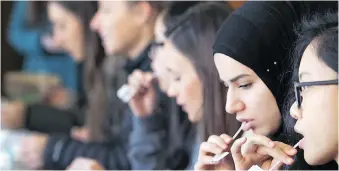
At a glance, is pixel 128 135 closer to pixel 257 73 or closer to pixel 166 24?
pixel 166 24

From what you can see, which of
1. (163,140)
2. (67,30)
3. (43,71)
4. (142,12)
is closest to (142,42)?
(142,12)

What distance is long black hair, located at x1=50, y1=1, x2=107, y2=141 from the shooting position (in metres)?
0.92

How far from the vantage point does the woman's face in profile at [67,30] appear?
0.96 meters

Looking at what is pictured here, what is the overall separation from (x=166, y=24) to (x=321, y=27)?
25 cm

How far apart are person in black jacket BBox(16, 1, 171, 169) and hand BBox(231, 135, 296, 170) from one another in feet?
0.82

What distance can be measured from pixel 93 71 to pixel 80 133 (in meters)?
0.11

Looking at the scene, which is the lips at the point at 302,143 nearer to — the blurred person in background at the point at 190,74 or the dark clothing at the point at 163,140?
the blurred person in background at the point at 190,74

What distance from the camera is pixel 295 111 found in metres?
0.50

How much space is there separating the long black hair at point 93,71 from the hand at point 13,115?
6.8 inches

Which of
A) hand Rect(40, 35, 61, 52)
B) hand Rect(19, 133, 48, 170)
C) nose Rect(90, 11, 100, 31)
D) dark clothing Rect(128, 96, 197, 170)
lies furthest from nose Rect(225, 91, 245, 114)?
hand Rect(40, 35, 61, 52)

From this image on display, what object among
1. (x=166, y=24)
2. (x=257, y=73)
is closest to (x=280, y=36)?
(x=257, y=73)

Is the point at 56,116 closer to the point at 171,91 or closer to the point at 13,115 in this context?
the point at 13,115

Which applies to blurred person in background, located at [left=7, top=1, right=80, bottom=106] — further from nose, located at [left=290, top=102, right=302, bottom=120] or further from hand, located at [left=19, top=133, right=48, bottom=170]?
nose, located at [left=290, top=102, right=302, bottom=120]

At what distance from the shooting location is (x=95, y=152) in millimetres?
851
